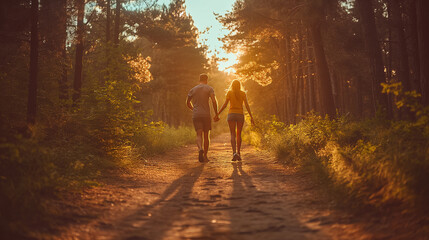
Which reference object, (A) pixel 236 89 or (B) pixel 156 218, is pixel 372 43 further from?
(B) pixel 156 218

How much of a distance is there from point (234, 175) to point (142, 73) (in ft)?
41.8

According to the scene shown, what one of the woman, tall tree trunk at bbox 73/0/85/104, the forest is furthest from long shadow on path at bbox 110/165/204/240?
tall tree trunk at bbox 73/0/85/104

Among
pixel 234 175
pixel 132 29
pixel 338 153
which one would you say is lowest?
pixel 234 175

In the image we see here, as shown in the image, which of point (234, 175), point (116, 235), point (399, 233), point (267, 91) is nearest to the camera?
point (399, 233)

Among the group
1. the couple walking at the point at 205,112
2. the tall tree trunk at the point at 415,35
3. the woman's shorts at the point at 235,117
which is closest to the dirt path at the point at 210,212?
the couple walking at the point at 205,112

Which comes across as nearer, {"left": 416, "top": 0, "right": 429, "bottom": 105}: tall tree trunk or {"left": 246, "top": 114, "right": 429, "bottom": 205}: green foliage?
{"left": 246, "top": 114, "right": 429, "bottom": 205}: green foliage

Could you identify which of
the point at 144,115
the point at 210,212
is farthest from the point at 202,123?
the point at 210,212

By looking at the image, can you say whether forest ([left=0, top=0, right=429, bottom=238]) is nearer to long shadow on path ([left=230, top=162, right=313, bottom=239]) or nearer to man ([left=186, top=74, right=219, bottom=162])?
long shadow on path ([left=230, top=162, right=313, bottom=239])

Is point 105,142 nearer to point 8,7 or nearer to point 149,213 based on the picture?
point 149,213

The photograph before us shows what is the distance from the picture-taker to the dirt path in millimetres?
3008

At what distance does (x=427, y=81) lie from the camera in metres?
7.53

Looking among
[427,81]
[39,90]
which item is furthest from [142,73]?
[427,81]

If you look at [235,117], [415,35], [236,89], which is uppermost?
[415,35]

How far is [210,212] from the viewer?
12.4 feet
